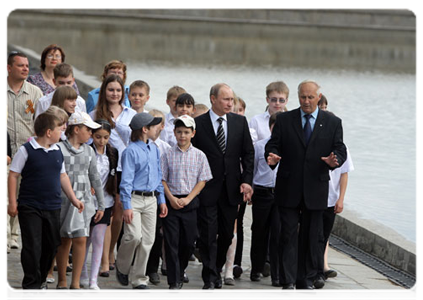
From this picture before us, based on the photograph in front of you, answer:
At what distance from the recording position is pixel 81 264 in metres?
6.70

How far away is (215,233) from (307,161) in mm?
943

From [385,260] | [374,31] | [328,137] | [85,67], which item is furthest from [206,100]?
[374,31]

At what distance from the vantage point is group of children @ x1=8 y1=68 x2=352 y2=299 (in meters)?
6.36

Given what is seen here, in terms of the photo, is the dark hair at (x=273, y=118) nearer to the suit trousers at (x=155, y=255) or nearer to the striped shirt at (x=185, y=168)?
the striped shirt at (x=185, y=168)

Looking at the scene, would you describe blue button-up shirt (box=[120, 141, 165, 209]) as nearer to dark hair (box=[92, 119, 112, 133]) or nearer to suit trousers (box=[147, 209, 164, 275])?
Result: dark hair (box=[92, 119, 112, 133])

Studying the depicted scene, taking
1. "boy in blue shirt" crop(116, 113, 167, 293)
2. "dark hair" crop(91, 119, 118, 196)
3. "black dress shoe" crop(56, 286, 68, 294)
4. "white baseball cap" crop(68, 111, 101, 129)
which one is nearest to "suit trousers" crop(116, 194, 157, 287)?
"boy in blue shirt" crop(116, 113, 167, 293)

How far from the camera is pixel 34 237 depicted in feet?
20.8

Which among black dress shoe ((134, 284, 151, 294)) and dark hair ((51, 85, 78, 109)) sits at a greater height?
dark hair ((51, 85, 78, 109))

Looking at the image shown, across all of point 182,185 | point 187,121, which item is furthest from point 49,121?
point 182,185

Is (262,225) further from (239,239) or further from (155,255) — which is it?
(155,255)

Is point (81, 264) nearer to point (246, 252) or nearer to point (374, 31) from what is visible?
point (246, 252)

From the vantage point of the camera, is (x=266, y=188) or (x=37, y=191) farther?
(x=266, y=188)

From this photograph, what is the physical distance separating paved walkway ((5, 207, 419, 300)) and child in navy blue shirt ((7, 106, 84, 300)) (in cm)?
26

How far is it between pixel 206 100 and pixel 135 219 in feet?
55.5
